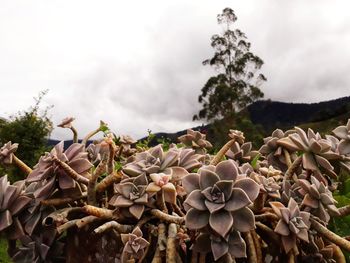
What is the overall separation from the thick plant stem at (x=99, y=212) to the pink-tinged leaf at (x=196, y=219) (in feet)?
0.60

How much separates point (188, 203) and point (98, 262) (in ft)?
0.86

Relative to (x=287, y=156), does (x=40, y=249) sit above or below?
below

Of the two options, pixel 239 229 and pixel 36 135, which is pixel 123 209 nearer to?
pixel 239 229

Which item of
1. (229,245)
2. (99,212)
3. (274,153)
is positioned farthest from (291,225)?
(274,153)

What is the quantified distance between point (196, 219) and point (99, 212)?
0.21 metres

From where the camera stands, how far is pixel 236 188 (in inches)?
31.3

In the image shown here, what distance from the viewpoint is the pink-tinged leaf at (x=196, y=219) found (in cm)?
78

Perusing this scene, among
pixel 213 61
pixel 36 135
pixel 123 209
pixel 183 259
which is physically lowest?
pixel 183 259

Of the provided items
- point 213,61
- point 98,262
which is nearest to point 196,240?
point 98,262

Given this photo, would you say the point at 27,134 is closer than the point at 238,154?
No

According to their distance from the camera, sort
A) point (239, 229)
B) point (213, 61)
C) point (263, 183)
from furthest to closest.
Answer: point (213, 61) → point (263, 183) → point (239, 229)

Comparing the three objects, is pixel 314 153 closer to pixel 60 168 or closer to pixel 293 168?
pixel 293 168

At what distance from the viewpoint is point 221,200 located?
0.79 m

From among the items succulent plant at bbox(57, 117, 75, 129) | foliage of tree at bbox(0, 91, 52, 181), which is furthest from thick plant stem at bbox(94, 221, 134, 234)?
foliage of tree at bbox(0, 91, 52, 181)
